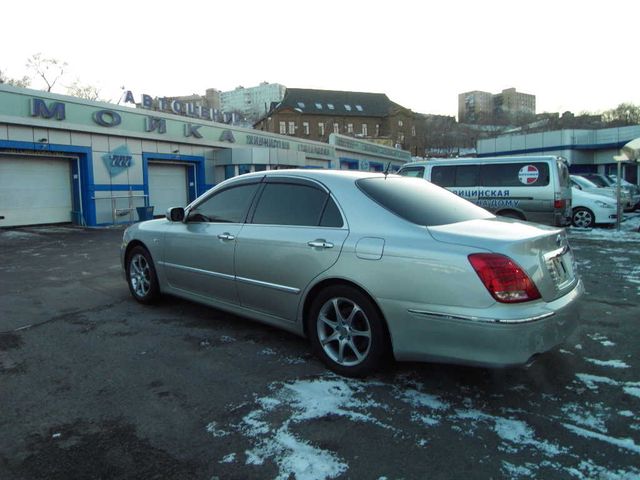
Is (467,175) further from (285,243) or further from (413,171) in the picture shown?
(285,243)

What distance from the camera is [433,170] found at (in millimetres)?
11844

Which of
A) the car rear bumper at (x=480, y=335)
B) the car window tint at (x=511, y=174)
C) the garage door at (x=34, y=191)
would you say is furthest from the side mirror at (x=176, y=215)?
the garage door at (x=34, y=191)

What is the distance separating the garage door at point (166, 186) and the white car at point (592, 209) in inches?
613

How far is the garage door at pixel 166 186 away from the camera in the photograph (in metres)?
20.9

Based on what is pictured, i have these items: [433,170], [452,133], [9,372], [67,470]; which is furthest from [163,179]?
[452,133]

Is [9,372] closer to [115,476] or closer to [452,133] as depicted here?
[115,476]

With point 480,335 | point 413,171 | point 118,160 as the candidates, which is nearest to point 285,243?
point 480,335

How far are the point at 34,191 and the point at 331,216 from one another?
52.1 ft

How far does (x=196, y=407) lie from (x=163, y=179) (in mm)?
19796

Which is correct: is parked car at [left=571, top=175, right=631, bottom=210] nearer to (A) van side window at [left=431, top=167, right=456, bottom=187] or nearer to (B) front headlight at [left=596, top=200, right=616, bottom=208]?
(B) front headlight at [left=596, top=200, right=616, bottom=208]

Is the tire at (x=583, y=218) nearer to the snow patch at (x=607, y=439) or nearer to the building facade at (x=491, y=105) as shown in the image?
the snow patch at (x=607, y=439)

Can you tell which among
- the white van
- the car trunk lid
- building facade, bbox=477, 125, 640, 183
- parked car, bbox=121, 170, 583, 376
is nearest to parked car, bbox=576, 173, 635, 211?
the white van

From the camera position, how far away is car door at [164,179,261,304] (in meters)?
4.51

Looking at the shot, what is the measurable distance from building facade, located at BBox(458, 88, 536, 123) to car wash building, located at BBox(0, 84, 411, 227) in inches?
2472
